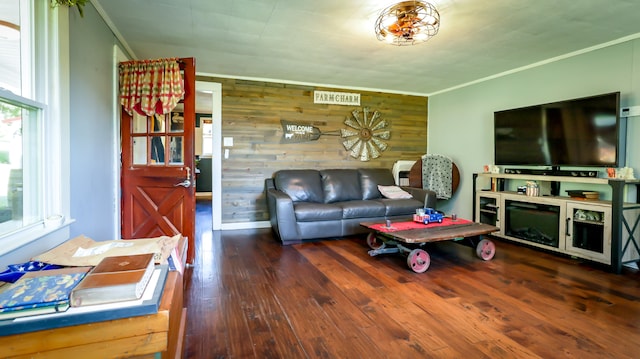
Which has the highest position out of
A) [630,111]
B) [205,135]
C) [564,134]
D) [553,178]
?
[205,135]

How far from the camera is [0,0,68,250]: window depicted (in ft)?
4.63

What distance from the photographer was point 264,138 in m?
4.78

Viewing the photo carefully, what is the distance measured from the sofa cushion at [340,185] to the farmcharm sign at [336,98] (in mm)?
1151

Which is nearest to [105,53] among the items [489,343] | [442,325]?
[442,325]

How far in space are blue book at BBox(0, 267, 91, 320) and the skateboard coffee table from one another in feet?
7.78

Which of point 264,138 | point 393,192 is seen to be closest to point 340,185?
point 393,192

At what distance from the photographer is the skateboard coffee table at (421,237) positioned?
285 centimetres

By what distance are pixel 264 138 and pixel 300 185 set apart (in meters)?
0.98

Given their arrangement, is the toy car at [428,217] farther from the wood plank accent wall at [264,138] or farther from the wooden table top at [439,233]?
the wood plank accent wall at [264,138]

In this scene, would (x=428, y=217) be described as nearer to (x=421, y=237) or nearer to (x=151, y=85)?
(x=421, y=237)

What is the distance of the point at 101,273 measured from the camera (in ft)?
3.41

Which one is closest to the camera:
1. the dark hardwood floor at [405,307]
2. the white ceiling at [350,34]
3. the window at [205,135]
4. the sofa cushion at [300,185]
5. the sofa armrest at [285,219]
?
the dark hardwood floor at [405,307]

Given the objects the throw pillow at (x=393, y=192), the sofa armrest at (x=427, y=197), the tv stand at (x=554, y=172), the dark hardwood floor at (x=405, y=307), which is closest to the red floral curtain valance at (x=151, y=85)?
the dark hardwood floor at (x=405, y=307)

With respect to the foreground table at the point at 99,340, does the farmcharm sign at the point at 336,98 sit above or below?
above
